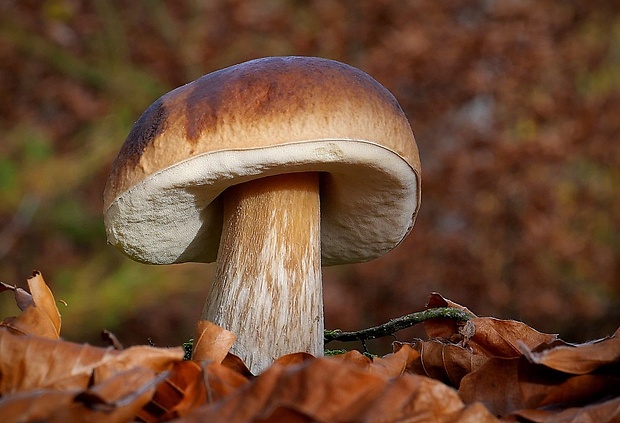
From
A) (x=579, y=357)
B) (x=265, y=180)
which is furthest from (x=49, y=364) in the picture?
(x=579, y=357)

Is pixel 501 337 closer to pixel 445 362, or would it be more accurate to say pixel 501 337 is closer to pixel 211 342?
pixel 445 362

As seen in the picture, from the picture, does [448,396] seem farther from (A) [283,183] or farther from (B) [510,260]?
(B) [510,260]

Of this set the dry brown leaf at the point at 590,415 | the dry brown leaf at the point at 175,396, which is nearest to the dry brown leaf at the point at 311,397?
the dry brown leaf at the point at 175,396

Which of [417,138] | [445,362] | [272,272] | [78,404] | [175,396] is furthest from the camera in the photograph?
[417,138]

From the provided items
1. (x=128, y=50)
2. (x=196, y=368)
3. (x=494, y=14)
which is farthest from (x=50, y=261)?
(x=196, y=368)

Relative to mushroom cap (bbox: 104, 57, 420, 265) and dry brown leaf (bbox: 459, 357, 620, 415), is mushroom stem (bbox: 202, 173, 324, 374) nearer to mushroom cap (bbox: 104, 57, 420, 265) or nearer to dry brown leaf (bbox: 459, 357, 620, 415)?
mushroom cap (bbox: 104, 57, 420, 265)

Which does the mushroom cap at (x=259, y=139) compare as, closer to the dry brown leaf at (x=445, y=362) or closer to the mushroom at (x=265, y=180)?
the mushroom at (x=265, y=180)
